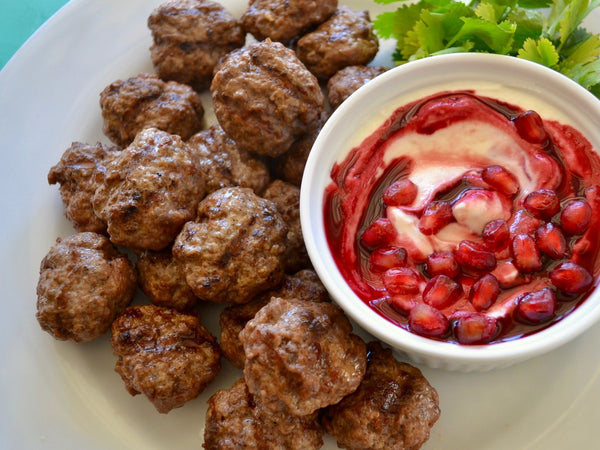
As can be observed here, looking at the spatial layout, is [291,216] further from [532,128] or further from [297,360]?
[532,128]

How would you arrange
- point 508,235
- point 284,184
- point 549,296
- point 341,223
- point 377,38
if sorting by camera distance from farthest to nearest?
point 377,38 → point 284,184 → point 341,223 → point 508,235 → point 549,296

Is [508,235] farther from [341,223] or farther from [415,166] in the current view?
[341,223]

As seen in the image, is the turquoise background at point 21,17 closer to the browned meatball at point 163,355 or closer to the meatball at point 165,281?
the meatball at point 165,281

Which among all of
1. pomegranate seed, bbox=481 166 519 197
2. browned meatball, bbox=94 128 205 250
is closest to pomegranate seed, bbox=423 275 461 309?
pomegranate seed, bbox=481 166 519 197

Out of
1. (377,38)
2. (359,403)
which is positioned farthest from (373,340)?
(377,38)

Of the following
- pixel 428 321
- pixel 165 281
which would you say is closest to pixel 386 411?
pixel 428 321

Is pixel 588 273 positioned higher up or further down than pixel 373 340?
higher up

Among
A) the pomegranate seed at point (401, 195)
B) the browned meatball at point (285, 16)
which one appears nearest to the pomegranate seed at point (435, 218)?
the pomegranate seed at point (401, 195)
